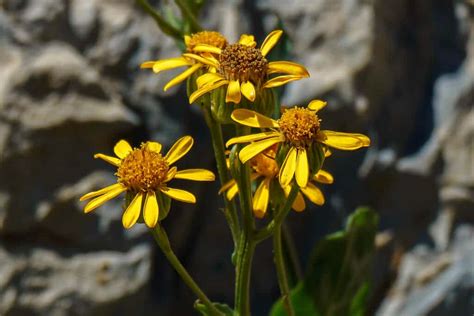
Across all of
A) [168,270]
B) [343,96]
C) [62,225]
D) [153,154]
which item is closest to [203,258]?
[168,270]

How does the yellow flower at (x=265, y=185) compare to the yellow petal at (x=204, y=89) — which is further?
the yellow flower at (x=265, y=185)

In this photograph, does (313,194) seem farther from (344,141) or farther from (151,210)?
(151,210)

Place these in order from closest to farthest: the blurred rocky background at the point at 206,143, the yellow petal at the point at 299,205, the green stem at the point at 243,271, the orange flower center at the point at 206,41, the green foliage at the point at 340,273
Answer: the green stem at the point at 243,271 → the yellow petal at the point at 299,205 → the orange flower center at the point at 206,41 → the green foliage at the point at 340,273 → the blurred rocky background at the point at 206,143

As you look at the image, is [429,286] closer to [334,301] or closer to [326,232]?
[326,232]

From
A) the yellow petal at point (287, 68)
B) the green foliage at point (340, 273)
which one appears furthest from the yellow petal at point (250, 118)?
the green foliage at point (340, 273)

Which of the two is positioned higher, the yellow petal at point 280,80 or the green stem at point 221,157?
the yellow petal at point 280,80

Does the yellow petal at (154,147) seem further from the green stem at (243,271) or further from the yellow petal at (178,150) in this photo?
the green stem at (243,271)

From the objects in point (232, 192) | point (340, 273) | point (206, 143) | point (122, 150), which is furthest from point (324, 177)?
point (206, 143)

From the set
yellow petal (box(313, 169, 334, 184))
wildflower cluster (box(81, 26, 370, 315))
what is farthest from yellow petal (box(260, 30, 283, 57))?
yellow petal (box(313, 169, 334, 184))
